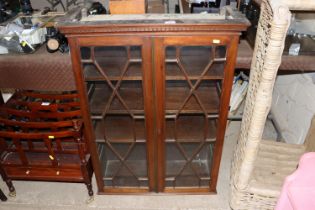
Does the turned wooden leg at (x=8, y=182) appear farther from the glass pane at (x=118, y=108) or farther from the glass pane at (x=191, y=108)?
the glass pane at (x=191, y=108)

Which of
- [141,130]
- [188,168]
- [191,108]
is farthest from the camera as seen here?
[188,168]

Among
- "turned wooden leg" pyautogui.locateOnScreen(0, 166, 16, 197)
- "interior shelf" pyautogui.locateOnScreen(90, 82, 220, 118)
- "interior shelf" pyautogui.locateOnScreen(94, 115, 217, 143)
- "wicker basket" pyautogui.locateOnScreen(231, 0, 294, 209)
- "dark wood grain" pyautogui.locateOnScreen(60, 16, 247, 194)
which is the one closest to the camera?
"wicker basket" pyautogui.locateOnScreen(231, 0, 294, 209)

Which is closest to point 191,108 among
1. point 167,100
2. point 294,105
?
point 167,100

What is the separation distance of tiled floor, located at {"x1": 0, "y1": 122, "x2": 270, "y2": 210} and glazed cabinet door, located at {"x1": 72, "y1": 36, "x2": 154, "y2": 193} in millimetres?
83

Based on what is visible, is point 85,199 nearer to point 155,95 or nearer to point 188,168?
point 188,168

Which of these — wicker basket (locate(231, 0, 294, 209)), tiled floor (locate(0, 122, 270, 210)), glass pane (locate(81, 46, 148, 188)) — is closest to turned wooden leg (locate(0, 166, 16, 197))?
tiled floor (locate(0, 122, 270, 210))

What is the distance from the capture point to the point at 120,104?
1.69 metres

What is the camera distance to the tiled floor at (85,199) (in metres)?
1.95

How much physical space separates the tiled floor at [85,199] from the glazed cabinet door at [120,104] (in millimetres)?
83

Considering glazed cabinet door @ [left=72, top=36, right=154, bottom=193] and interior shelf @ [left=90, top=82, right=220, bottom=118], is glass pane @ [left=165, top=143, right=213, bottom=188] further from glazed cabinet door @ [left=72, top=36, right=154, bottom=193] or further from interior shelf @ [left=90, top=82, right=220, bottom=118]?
interior shelf @ [left=90, top=82, right=220, bottom=118]

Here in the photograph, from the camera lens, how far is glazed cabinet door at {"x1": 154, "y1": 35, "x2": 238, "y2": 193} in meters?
1.41

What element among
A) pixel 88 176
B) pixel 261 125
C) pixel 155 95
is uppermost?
pixel 155 95

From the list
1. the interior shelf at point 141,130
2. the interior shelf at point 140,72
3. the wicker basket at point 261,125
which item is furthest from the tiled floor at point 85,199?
the interior shelf at point 140,72

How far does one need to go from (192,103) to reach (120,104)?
44cm
